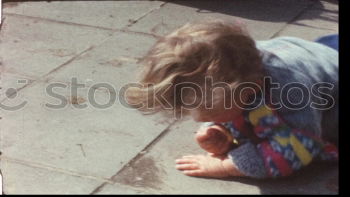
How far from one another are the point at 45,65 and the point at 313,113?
1.73m

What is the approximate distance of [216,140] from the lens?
3.07 meters

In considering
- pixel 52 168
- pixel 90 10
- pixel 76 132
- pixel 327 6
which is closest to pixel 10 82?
pixel 76 132

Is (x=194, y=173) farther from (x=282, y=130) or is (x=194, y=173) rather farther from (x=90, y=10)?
(x=90, y=10)

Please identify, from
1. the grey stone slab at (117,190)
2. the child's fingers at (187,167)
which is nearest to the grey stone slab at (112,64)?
the child's fingers at (187,167)

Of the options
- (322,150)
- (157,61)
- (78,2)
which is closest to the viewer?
(157,61)

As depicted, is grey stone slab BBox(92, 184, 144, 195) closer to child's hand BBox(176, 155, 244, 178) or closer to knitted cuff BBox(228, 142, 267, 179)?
child's hand BBox(176, 155, 244, 178)

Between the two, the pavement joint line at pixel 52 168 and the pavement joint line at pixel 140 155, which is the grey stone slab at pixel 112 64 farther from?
the pavement joint line at pixel 52 168

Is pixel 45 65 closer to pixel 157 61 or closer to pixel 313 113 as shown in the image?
pixel 157 61

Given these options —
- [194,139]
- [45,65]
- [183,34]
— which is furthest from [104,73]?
[183,34]

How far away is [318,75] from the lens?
310 centimetres

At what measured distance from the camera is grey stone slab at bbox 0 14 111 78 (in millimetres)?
4051

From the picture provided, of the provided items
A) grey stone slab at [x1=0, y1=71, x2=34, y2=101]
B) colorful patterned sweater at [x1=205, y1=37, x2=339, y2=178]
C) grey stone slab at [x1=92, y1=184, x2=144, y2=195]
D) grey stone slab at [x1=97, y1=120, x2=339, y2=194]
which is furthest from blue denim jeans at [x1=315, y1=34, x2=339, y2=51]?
grey stone slab at [x1=0, y1=71, x2=34, y2=101]

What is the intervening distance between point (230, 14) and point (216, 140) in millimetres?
2108

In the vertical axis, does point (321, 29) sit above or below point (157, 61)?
below
